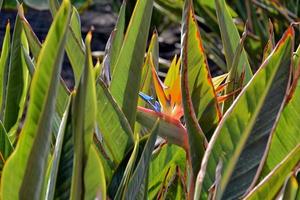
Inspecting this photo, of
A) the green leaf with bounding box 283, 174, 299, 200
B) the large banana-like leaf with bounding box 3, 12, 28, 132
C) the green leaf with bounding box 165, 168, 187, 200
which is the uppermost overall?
the green leaf with bounding box 283, 174, 299, 200

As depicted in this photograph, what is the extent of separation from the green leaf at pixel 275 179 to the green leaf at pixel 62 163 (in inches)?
6.2

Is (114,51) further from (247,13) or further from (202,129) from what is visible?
(247,13)

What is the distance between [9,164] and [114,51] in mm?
452

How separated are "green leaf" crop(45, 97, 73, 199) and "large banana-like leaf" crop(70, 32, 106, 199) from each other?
2 centimetres

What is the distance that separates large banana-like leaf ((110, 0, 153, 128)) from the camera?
0.81 meters

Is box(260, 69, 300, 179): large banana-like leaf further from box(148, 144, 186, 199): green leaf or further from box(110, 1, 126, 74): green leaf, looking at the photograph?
box(110, 1, 126, 74): green leaf

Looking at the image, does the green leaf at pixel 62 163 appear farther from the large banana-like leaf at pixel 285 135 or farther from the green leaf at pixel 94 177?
the large banana-like leaf at pixel 285 135

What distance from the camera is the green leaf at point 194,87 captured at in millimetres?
695

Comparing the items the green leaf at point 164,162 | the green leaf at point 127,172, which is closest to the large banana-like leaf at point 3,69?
the green leaf at point 164,162

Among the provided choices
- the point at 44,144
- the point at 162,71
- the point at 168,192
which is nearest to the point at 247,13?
the point at 162,71

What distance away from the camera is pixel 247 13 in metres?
2.59

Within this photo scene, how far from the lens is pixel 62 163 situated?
636 mm

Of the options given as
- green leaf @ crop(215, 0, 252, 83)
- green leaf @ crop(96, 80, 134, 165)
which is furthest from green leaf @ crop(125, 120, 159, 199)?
green leaf @ crop(215, 0, 252, 83)

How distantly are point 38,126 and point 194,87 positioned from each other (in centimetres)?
22
